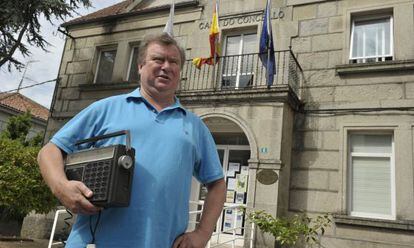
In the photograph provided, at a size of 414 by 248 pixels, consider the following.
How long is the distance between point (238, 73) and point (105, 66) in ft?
17.2

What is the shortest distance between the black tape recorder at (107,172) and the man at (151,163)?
0.14ft

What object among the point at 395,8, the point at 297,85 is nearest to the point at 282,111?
the point at 297,85

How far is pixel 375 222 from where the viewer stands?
7688 millimetres

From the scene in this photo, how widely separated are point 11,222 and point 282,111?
32.2ft

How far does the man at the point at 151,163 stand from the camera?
Result: 5.10 feet

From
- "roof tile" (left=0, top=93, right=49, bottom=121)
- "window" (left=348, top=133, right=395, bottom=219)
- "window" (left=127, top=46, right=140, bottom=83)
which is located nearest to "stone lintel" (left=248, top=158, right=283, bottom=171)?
"window" (left=348, top=133, right=395, bottom=219)

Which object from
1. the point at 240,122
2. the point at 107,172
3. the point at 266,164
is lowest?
the point at 107,172

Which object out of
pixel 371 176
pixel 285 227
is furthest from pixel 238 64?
pixel 285 227

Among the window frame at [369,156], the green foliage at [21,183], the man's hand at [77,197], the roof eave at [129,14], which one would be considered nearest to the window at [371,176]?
the window frame at [369,156]

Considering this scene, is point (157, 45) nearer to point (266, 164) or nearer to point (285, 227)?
point (285, 227)

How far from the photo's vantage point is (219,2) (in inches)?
446

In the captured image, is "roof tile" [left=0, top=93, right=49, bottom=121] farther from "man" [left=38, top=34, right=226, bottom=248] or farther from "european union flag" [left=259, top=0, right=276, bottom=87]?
"man" [left=38, top=34, right=226, bottom=248]

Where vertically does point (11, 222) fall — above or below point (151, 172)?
below

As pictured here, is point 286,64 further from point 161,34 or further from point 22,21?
point 22,21
